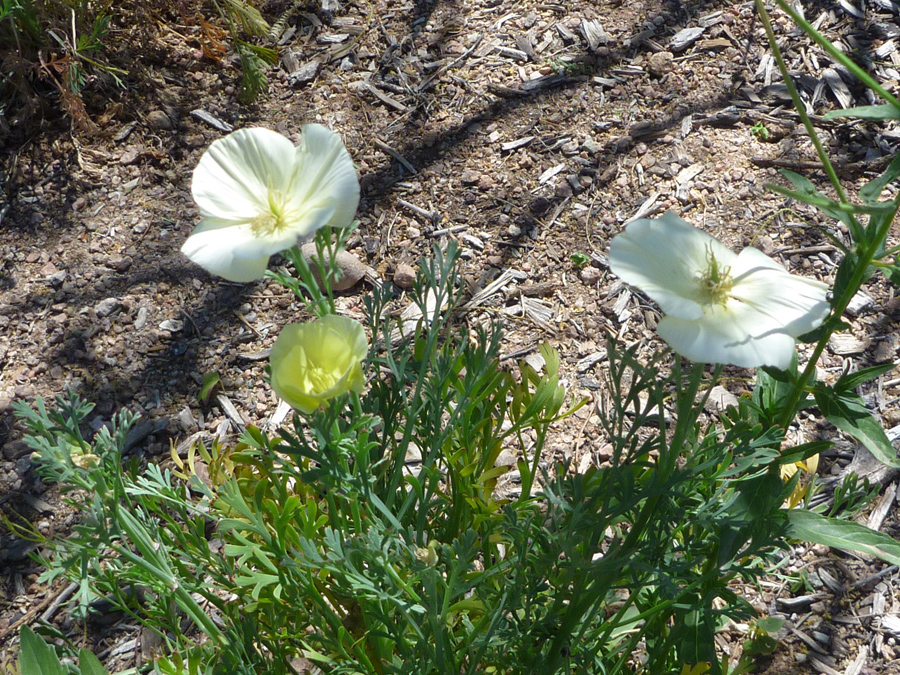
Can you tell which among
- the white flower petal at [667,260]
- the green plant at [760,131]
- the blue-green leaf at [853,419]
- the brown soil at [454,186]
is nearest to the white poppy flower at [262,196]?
the white flower petal at [667,260]

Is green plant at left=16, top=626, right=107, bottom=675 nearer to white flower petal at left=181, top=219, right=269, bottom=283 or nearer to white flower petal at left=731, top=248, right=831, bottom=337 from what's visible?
white flower petal at left=181, top=219, right=269, bottom=283

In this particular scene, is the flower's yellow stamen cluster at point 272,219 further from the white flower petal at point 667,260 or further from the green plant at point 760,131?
the green plant at point 760,131

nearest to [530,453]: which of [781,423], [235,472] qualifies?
[235,472]

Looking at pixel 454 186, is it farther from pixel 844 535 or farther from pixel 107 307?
pixel 844 535

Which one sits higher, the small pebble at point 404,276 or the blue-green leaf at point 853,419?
the blue-green leaf at point 853,419

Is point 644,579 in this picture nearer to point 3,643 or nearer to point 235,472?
point 235,472

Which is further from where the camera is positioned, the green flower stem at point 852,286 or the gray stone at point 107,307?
the gray stone at point 107,307

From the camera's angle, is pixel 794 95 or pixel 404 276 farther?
pixel 404 276

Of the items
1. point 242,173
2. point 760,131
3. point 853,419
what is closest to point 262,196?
point 242,173
